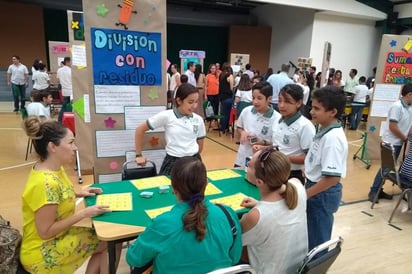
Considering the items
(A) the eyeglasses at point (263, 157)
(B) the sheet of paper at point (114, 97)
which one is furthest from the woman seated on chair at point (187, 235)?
(B) the sheet of paper at point (114, 97)

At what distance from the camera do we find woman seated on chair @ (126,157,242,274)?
1.14 meters

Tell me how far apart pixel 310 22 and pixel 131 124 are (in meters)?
10.4

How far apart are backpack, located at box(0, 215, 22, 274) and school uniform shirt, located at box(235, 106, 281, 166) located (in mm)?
1722

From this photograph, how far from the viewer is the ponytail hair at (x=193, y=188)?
1.14 m

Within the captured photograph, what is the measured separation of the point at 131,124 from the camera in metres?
2.71

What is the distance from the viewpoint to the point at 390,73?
188 inches

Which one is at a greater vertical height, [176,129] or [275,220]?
[176,129]

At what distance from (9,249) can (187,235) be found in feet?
3.23

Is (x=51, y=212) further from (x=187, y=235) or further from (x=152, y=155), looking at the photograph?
(x=152, y=155)

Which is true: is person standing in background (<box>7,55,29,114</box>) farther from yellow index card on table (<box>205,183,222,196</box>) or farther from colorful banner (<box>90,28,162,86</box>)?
yellow index card on table (<box>205,183,222,196</box>)

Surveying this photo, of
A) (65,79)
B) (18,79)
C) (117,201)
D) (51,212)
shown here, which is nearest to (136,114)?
(117,201)

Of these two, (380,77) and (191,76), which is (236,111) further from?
(380,77)

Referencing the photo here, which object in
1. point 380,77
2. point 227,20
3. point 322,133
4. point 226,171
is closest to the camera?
point 322,133

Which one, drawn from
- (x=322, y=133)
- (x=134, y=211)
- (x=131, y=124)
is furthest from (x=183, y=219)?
(x=131, y=124)
